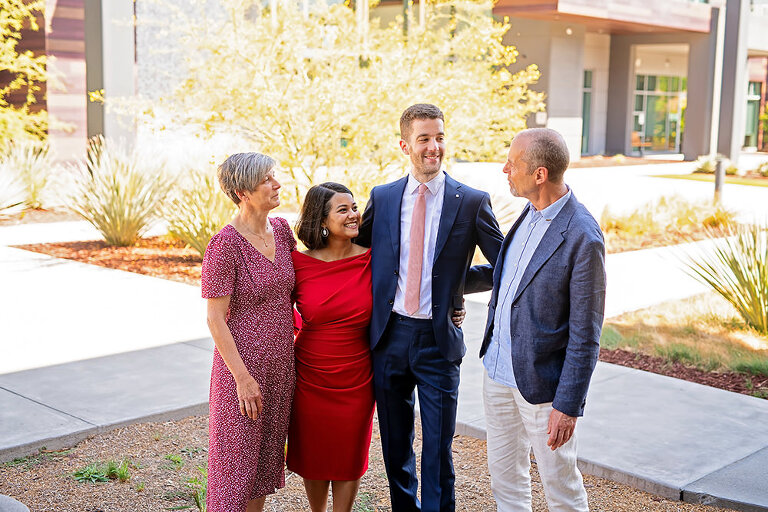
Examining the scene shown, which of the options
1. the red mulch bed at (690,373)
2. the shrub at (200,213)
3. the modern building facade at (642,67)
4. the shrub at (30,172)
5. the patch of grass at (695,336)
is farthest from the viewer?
the modern building facade at (642,67)

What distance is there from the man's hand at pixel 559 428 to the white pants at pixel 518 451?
0.09 m

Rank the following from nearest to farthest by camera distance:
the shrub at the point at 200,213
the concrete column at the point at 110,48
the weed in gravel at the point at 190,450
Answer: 1. the weed in gravel at the point at 190,450
2. the shrub at the point at 200,213
3. the concrete column at the point at 110,48

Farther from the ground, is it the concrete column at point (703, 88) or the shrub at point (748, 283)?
the concrete column at point (703, 88)

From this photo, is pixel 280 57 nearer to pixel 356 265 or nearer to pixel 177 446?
pixel 177 446

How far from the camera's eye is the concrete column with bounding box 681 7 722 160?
33.8 meters

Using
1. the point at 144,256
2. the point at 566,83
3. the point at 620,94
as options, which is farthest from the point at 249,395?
the point at 620,94

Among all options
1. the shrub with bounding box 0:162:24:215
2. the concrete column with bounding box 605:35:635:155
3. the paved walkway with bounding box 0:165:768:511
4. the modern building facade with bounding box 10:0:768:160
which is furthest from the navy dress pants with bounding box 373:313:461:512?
the concrete column with bounding box 605:35:635:155

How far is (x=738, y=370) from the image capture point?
265 inches

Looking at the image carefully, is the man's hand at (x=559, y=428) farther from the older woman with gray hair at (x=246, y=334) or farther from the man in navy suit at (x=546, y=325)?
the older woman with gray hair at (x=246, y=334)

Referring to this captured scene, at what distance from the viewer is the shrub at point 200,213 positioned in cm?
1061

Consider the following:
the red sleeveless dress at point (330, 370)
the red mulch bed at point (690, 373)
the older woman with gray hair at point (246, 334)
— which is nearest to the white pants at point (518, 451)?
the red sleeveless dress at point (330, 370)

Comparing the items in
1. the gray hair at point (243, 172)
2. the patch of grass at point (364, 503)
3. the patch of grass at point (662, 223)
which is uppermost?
the gray hair at point (243, 172)

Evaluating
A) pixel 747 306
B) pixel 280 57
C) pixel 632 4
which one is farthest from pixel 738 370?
pixel 632 4

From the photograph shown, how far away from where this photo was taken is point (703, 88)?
112 feet
